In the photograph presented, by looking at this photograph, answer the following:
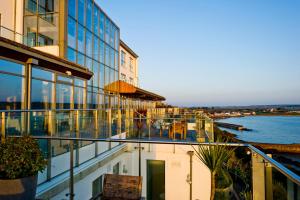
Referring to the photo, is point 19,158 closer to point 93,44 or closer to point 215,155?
point 215,155

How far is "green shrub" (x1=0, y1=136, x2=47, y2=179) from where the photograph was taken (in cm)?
264

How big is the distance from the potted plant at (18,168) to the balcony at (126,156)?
60cm

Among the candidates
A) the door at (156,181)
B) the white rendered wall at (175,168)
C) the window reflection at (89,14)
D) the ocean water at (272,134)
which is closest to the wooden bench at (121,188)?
the white rendered wall at (175,168)

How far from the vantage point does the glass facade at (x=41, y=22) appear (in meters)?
10.7

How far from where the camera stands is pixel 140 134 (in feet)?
35.0

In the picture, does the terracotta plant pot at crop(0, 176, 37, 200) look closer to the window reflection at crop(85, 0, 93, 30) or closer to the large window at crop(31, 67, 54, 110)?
the large window at crop(31, 67, 54, 110)

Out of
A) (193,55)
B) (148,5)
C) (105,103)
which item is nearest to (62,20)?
(148,5)

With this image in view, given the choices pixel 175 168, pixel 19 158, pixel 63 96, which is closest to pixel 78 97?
pixel 63 96

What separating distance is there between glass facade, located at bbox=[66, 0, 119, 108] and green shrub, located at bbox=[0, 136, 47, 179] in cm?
976

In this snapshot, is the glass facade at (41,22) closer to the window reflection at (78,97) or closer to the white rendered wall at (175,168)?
the window reflection at (78,97)

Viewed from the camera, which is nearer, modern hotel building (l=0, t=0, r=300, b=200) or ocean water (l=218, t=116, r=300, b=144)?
modern hotel building (l=0, t=0, r=300, b=200)

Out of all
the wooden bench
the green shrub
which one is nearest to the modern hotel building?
the wooden bench

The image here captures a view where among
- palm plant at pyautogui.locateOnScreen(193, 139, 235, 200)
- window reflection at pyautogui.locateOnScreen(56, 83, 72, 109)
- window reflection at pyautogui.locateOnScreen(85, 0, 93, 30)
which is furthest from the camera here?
window reflection at pyautogui.locateOnScreen(85, 0, 93, 30)

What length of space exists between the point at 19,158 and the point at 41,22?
10004 millimetres
